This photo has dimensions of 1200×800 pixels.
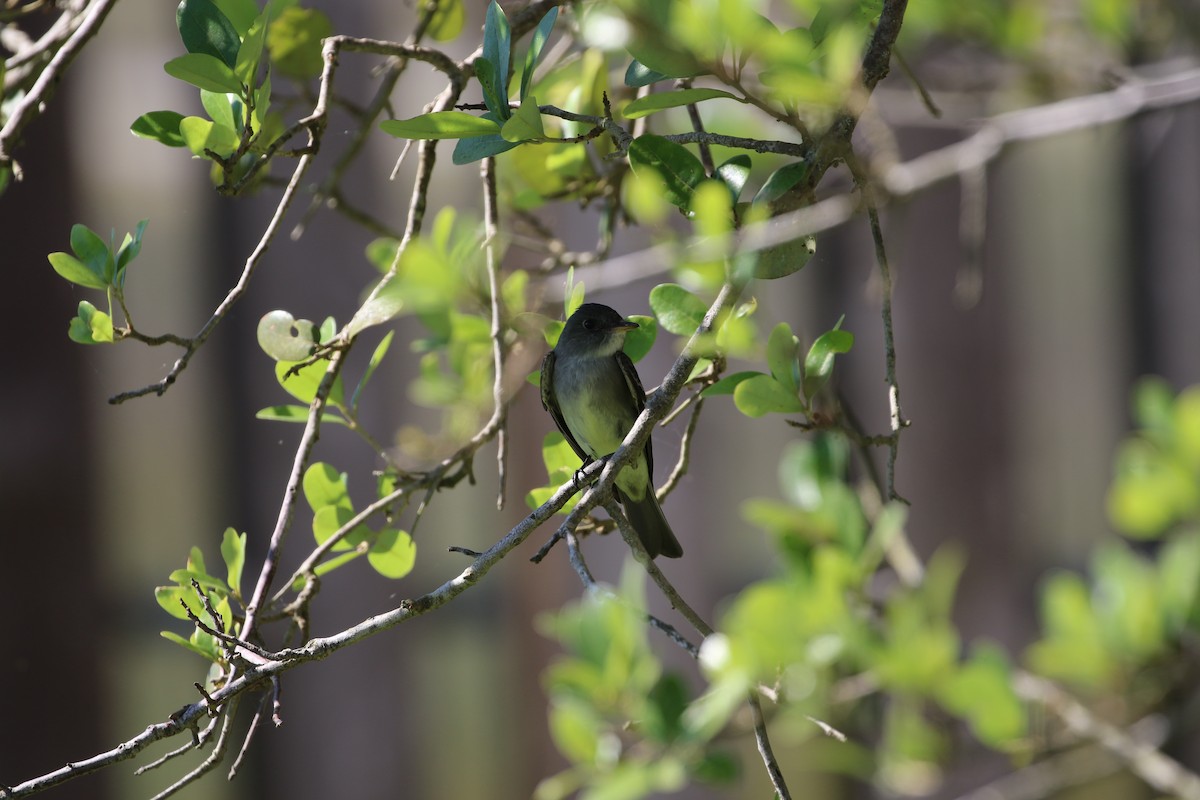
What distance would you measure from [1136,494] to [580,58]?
1.47 m

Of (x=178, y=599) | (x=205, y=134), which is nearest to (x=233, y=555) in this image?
(x=178, y=599)

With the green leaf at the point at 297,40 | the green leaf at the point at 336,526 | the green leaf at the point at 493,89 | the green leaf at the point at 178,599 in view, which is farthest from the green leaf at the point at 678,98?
the green leaf at the point at 297,40

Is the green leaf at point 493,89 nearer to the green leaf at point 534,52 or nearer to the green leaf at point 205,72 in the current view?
the green leaf at point 534,52

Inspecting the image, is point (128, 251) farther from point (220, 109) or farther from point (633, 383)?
point (633, 383)

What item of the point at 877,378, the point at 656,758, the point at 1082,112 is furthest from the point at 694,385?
the point at 877,378

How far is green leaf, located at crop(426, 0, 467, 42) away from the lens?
7.83 feet

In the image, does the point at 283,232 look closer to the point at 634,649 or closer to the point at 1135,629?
the point at 634,649

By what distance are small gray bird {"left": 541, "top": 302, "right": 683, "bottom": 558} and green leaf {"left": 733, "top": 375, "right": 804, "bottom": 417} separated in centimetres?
111

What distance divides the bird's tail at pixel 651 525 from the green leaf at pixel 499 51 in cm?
148

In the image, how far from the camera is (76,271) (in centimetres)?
172

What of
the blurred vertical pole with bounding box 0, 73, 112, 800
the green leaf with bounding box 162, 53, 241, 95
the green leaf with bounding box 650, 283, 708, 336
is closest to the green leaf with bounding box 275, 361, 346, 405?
the green leaf with bounding box 162, 53, 241, 95

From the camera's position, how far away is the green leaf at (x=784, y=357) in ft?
5.42

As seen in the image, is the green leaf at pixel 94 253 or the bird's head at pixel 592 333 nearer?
the green leaf at pixel 94 253

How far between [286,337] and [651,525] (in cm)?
Result: 129
